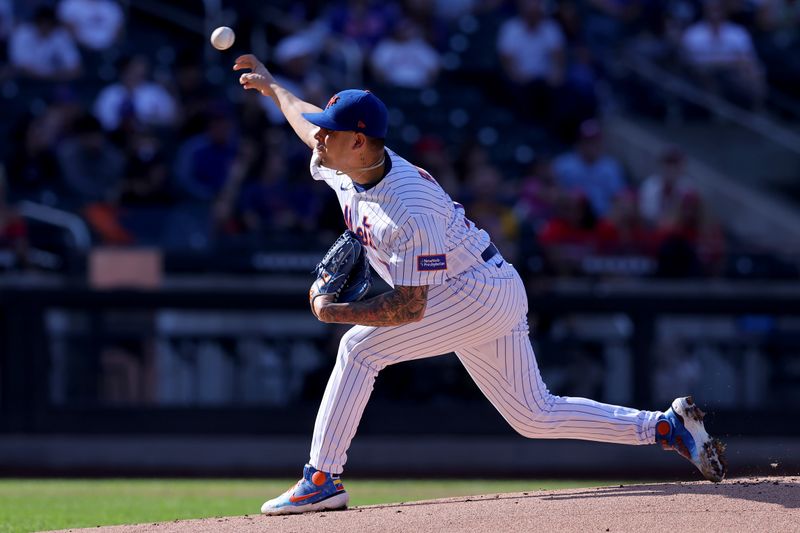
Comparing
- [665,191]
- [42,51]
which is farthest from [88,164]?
[665,191]

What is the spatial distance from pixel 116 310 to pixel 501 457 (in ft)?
10.3

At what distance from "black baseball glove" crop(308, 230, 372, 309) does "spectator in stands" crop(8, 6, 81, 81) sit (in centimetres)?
828

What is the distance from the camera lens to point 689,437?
549 centimetres

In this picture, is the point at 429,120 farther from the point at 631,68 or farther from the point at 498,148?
the point at 631,68

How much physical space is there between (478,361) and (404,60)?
8.52 m

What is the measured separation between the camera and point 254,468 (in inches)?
401

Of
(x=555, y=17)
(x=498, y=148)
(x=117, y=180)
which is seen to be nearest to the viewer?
(x=117, y=180)

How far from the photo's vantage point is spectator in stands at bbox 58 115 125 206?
11344 millimetres

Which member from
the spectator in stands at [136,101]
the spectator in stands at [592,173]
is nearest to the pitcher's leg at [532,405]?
the spectator in stands at [592,173]

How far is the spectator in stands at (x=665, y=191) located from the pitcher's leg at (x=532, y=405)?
21.0 ft

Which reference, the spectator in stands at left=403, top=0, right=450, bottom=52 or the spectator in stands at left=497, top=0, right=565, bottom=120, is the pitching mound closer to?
the spectator in stands at left=497, top=0, right=565, bottom=120

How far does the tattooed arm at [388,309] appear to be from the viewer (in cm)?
495

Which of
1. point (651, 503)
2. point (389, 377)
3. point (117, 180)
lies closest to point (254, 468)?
point (389, 377)

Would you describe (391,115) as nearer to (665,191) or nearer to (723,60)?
(665,191)
